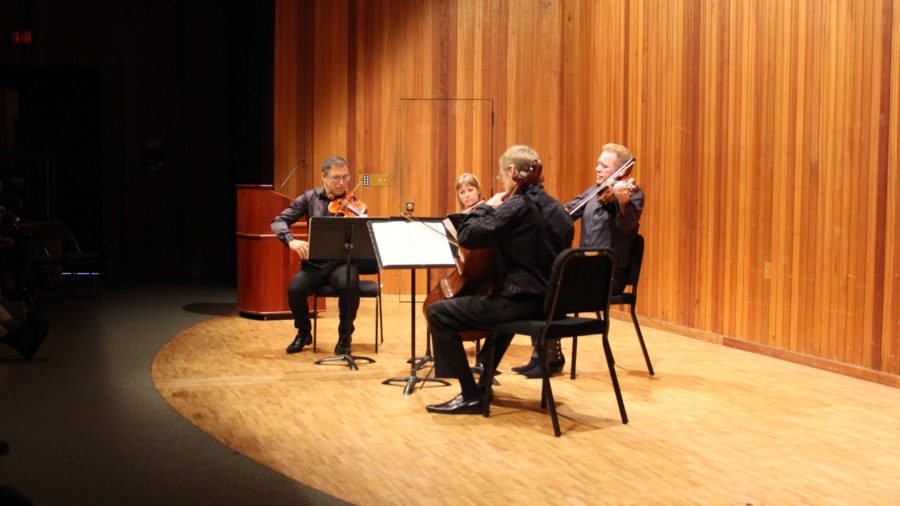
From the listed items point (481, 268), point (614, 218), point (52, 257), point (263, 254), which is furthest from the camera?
point (52, 257)

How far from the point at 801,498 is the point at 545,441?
114 centimetres

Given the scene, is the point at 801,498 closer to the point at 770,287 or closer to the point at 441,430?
the point at 441,430

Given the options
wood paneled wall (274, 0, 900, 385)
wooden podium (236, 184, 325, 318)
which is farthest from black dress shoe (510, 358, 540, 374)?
wooden podium (236, 184, 325, 318)

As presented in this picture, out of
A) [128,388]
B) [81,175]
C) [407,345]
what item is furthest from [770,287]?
[81,175]

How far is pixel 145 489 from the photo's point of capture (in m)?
3.43

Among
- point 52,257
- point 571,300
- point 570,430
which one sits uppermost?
point 571,300

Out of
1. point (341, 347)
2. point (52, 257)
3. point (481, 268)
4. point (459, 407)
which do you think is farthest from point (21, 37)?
point (459, 407)

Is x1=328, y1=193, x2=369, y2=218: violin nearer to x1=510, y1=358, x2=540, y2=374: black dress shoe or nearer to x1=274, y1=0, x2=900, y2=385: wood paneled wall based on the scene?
x1=510, y1=358, x2=540, y2=374: black dress shoe

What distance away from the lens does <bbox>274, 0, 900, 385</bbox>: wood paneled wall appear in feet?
18.7

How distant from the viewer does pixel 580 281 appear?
4.29 m

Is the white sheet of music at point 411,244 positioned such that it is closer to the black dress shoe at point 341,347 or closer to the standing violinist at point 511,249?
A: the standing violinist at point 511,249

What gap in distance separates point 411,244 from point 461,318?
661 millimetres

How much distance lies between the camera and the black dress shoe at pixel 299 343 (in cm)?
629

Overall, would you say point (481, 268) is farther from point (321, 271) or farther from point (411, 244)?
point (321, 271)
